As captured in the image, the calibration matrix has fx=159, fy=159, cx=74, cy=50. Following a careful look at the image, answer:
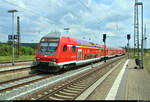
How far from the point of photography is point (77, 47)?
16.2m

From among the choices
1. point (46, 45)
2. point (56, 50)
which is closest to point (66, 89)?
point (56, 50)

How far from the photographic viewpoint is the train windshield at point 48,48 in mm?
13031

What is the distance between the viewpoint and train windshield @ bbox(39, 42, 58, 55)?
13031mm

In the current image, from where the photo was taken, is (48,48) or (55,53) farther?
(48,48)

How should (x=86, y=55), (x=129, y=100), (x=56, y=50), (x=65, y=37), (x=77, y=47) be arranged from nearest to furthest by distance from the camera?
1. (x=129, y=100)
2. (x=56, y=50)
3. (x=65, y=37)
4. (x=77, y=47)
5. (x=86, y=55)

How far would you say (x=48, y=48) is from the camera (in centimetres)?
1335

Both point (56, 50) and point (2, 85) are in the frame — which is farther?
point (56, 50)

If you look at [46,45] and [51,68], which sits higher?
[46,45]

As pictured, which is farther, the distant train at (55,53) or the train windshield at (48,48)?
the train windshield at (48,48)

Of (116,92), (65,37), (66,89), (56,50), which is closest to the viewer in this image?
(116,92)

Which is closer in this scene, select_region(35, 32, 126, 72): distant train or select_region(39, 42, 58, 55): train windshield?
select_region(35, 32, 126, 72): distant train

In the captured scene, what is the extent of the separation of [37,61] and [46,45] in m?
1.54

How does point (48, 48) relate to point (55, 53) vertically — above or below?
above

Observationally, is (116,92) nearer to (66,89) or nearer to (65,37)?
(66,89)
